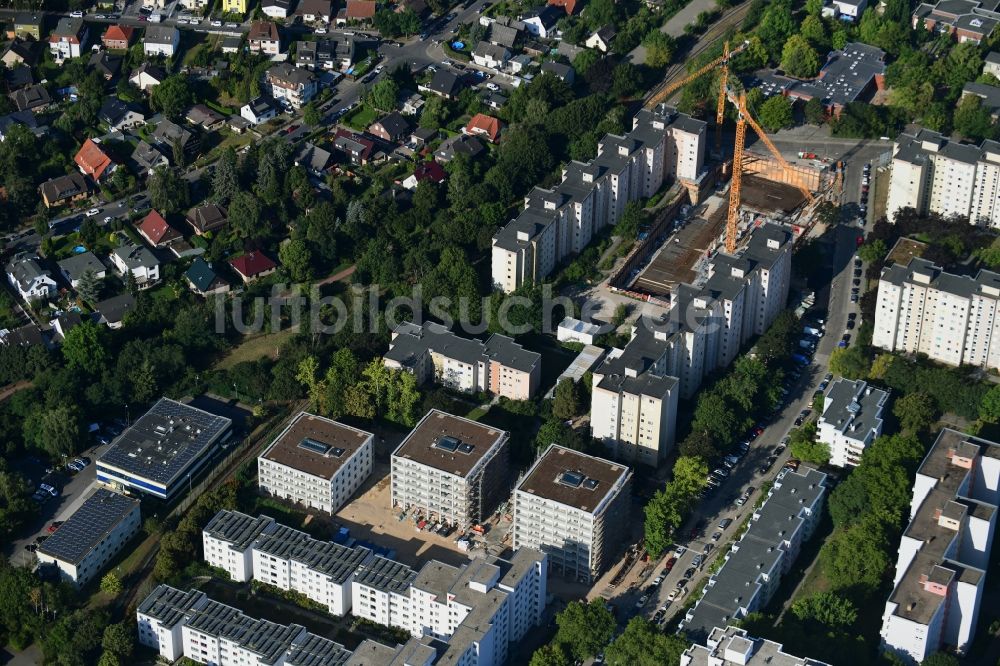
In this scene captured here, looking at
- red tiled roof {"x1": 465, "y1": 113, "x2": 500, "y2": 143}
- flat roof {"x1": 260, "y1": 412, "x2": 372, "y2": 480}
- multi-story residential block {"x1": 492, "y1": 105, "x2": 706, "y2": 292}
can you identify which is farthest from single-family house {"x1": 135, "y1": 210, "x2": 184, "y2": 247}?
red tiled roof {"x1": 465, "y1": 113, "x2": 500, "y2": 143}

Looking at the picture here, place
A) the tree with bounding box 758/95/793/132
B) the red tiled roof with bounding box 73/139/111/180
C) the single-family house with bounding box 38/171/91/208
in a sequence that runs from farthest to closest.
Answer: the tree with bounding box 758/95/793/132 < the red tiled roof with bounding box 73/139/111/180 < the single-family house with bounding box 38/171/91/208

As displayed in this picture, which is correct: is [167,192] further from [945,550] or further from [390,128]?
[945,550]

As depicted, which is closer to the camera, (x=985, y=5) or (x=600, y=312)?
(x=600, y=312)

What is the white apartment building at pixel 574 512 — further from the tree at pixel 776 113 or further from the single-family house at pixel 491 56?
the single-family house at pixel 491 56

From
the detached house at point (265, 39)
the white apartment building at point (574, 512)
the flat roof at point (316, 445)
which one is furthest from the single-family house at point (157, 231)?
the white apartment building at point (574, 512)

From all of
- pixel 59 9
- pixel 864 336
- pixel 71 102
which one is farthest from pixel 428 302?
pixel 59 9

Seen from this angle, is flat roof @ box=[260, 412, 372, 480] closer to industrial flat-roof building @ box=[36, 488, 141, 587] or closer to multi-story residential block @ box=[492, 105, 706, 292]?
industrial flat-roof building @ box=[36, 488, 141, 587]

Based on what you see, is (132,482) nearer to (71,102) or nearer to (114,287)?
(114,287)
